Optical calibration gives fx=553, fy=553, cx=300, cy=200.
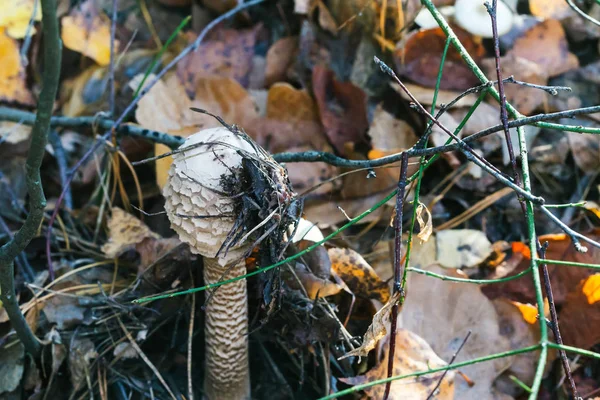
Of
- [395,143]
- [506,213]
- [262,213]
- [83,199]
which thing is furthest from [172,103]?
[506,213]

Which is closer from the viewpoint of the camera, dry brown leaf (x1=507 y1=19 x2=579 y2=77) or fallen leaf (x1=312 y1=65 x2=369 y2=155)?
fallen leaf (x1=312 y1=65 x2=369 y2=155)

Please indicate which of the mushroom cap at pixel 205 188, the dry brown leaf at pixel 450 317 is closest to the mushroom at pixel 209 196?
the mushroom cap at pixel 205 188

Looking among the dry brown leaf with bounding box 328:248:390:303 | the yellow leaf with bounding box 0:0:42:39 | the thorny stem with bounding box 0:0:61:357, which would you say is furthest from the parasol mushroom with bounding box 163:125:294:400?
the yellow leaf with bounding box 0:0:42:39

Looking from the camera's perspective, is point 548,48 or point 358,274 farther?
point 548,48

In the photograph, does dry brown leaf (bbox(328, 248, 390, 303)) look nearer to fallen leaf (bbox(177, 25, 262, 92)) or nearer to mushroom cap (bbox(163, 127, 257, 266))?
mushroom cap (bbox(163, 127, 257, 266))

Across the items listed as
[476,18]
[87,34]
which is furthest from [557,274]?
[87,34]

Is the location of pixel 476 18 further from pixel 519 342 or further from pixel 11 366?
pixel 11 366
